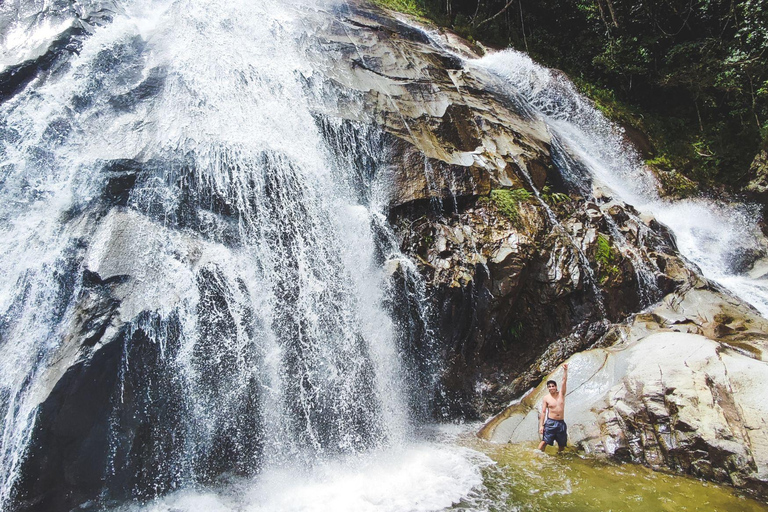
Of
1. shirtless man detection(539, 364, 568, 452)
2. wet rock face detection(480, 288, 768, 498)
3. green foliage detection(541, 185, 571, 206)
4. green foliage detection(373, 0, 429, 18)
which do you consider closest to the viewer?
wet rock face detection(480, 288, 768, 498)

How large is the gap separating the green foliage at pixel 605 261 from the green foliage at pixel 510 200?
4.95ft

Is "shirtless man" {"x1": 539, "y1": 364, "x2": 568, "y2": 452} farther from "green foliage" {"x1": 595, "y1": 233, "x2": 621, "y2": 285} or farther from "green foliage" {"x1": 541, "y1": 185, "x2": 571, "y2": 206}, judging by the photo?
"green foliage" {"x1": 541, "y1": 185, "x2": 571, "y2": 206}

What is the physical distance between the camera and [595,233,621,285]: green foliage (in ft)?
25.3

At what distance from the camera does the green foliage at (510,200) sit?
25.9 ft

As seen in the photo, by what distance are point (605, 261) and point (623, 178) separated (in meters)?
4.53

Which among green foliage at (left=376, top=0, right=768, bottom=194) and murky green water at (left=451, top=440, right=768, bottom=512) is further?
green foliage at (left=376, top=0, right=768, bottom=194)

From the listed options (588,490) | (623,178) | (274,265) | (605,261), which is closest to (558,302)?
(605,261)

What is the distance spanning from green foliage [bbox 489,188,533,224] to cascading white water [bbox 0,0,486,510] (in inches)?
85.3

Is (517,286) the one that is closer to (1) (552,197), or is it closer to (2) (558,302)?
(2) (558,302)

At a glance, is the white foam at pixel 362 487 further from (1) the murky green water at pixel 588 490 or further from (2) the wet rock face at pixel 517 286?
(2) the wet rock face at pixel 517 286

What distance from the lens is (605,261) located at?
781cm

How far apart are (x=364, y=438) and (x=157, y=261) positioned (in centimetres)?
377

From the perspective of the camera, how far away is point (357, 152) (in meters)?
8.09

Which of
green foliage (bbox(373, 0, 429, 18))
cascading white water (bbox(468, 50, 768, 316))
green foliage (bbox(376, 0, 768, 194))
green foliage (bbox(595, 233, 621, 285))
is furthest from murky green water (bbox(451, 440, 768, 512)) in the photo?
green foliage (bbox(373, 0, 429, 18))
